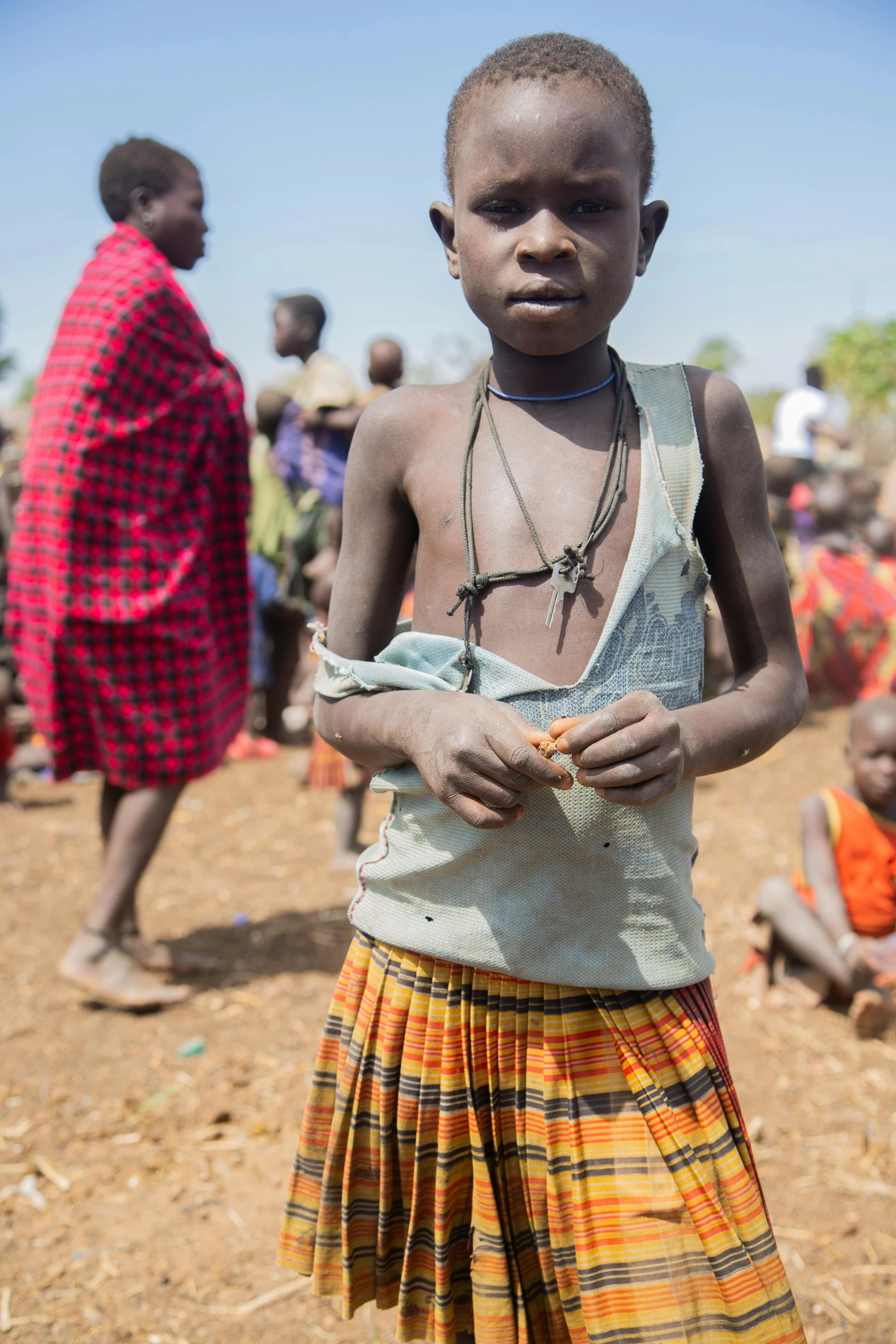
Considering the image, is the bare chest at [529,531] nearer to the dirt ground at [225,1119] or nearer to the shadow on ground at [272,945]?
the dirt ground at [225,1119]

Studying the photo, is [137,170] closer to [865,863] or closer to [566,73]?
[566,73]

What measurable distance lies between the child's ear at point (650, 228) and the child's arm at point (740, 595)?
152mm

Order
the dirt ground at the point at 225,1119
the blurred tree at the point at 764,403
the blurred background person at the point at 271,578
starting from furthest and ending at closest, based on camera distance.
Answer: the blurred tree at the point at 764,403
the blurred background person at the point at 271,578
the dirt ground at the point at 225,1119

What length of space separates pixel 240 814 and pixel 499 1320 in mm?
4194

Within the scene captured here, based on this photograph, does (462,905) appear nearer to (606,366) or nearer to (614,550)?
(614,550)

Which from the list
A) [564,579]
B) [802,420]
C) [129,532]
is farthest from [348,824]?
[802,420]

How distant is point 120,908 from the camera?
10.3 feet

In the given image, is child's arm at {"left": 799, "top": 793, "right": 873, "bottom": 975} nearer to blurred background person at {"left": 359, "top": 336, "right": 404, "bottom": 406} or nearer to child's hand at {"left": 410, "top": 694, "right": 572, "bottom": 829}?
child's hand at {"left": 410, "top": 694, "right": 572, "bottom": 829}

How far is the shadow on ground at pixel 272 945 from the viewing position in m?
3.51

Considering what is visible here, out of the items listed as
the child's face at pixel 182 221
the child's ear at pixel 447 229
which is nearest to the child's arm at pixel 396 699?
the child's ear at pixel 447 229

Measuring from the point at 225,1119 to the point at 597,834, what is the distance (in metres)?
1.83

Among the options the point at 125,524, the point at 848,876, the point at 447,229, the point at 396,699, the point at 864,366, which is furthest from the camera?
the point at 864,366

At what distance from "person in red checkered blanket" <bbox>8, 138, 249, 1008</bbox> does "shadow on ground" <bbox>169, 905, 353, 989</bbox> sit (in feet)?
0.95

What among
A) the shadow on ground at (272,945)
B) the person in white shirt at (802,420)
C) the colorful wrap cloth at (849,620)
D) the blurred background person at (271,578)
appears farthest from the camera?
the person in white shirt at (802,420)
